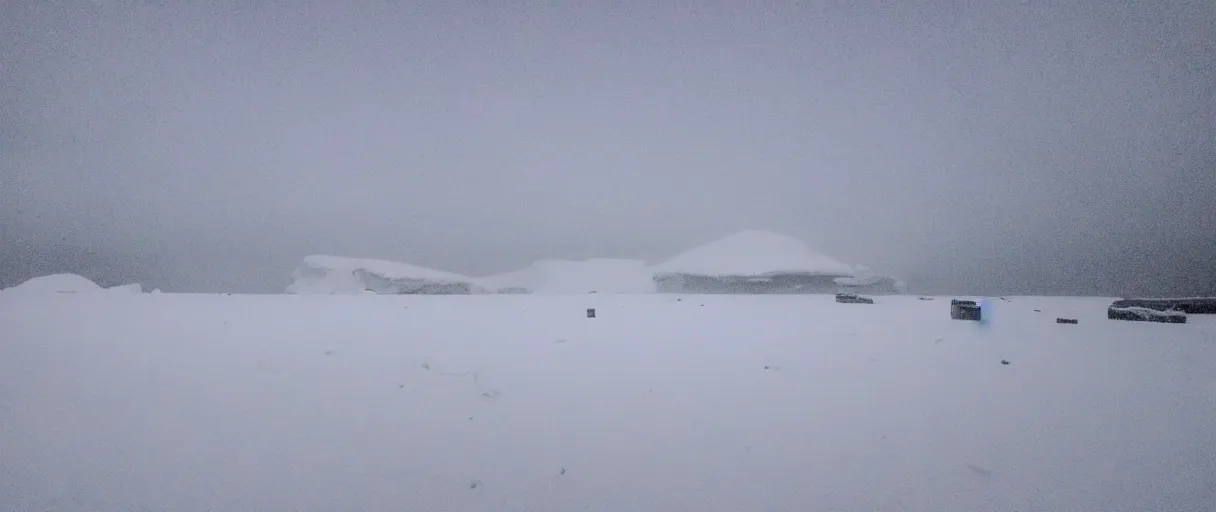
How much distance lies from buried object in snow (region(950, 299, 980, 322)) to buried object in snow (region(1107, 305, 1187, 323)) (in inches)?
54.0

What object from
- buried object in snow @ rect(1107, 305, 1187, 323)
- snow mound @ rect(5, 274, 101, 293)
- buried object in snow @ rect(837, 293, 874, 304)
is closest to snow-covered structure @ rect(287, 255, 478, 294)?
snow mound @ rect(5, 274, 101, 293)

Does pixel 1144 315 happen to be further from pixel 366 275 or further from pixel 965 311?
pixel 366 275

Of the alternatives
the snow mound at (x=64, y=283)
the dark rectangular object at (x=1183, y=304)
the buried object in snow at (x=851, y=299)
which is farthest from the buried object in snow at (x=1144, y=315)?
the snow mound at (x=64, y=283)

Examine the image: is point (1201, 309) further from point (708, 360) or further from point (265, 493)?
point (265, 493)

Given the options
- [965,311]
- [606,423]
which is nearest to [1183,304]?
[965,311]

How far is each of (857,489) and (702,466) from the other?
1.49 ft

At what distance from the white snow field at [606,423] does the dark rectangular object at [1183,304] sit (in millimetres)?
2097

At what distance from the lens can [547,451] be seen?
62.2 inches

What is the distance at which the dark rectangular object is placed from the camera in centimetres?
477

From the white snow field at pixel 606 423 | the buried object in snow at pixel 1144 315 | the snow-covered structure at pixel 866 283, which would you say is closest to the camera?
the white snow field at pixel 606 423

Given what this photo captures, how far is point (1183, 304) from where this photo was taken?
15.8 ft

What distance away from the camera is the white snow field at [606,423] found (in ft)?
4.32

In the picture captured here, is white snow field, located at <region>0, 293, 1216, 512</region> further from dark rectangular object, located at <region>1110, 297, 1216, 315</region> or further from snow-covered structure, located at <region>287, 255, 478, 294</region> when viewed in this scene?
snow-covered structure, located at <region>287, 255, 478, 294</region>

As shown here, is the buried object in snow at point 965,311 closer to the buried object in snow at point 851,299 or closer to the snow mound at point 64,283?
the buried object in snow at point 851,299
